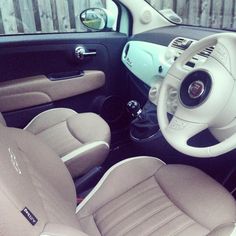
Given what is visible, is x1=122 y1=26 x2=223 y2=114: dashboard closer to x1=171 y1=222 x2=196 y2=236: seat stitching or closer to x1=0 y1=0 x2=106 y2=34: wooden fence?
x1=0 y1=0 x2=106 y2=34: wooden fence

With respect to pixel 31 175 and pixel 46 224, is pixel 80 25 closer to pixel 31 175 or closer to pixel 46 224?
pixel 31 175

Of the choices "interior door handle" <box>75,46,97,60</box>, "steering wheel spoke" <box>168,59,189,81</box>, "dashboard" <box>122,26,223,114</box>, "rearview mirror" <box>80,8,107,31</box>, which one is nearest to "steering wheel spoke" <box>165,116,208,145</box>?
"steering wheel spoke" <box>168,59,189,81</box>

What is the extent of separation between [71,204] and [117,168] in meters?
0.26

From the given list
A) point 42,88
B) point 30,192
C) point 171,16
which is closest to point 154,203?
point 30,192

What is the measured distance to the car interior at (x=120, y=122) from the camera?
0.98 m

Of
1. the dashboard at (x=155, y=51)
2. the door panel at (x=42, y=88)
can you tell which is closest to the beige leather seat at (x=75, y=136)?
the door panel at (x=42, y=88)

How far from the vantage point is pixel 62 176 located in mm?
1088

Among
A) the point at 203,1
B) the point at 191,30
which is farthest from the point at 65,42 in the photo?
the point at 203,1

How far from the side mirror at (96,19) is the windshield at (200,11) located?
25 cm

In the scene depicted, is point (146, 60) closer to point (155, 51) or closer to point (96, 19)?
point (155, 51)

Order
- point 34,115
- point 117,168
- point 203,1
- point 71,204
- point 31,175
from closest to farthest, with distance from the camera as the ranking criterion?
point 31,175
point 71,204
point 117,168
point 34,115
point 203,1

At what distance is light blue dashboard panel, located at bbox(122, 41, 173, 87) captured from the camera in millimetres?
1584

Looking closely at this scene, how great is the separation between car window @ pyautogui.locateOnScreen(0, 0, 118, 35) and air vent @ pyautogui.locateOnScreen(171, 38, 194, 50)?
1.83ft

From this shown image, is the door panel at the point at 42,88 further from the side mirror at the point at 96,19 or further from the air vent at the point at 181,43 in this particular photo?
the air vent at the point at 181,43
